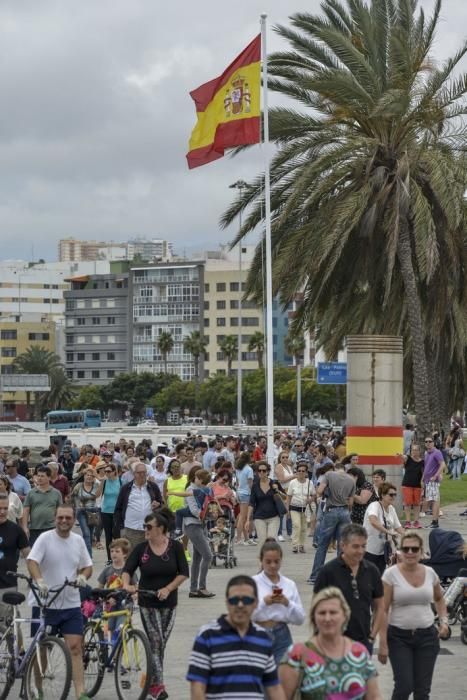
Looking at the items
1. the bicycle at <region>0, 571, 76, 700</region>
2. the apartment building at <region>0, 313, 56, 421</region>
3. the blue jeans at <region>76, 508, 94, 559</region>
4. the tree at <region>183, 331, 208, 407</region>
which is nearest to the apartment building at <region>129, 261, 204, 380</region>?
the tree at <region>183, 331, 208, 407</region>

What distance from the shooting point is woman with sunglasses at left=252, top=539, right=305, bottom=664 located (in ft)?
30.3

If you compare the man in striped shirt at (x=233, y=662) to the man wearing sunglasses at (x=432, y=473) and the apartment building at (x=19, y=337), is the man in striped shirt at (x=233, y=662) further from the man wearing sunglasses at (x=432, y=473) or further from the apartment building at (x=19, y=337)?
the apartment building at (x=19, y=337)

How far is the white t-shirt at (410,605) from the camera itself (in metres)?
9.59

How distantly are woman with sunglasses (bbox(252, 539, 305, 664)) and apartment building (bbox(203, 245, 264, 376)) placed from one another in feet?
556

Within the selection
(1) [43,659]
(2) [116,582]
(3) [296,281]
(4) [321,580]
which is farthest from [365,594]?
(3) [296,281]

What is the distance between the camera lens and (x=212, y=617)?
53.6ft

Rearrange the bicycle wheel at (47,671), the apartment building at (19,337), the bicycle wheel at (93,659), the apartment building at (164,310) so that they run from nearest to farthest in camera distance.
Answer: the bicycle wheel at (47,671) < the bicycle wheel at (93,659) < the apartment building at (164,310) < the apartment building at (19,337)

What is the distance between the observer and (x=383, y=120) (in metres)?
32.5

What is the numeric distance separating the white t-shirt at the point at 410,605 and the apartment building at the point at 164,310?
172945 mm

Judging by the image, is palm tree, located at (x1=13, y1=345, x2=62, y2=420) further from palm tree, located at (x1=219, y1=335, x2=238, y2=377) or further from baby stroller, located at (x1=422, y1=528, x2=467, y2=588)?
baby stroller, located at (x1=422, y1=528, x2=467, y2=588)

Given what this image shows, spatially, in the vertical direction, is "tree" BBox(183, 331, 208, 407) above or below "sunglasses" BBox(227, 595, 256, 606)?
above

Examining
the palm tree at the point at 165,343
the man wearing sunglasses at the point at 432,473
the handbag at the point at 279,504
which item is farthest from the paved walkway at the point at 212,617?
the palm tree at the point at 165,343

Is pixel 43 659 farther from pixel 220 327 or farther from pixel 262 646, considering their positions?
pixel 220 327

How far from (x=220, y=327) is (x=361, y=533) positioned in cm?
17484
